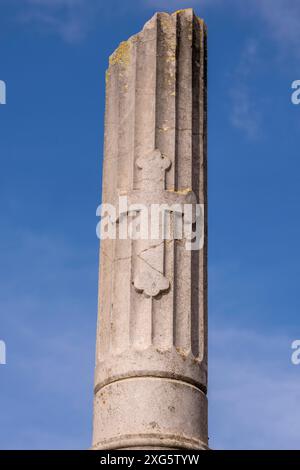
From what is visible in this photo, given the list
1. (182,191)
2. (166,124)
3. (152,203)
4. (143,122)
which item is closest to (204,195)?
(182,191)

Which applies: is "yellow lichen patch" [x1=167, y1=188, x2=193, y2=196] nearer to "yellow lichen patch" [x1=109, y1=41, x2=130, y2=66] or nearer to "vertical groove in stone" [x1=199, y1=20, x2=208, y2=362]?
"vertical groove in stone" [x1=199, y1=20, x2=208, y2=362]

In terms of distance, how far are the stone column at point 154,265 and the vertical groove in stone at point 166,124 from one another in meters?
0.01

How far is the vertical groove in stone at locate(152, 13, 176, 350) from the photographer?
44.3ft

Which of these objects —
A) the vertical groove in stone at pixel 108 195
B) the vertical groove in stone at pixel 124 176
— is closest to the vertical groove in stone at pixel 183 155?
the vertical groove in stone at pixel 124 176

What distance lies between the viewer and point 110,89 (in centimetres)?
1521

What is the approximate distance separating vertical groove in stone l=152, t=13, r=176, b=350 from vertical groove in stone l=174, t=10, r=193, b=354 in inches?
3.2

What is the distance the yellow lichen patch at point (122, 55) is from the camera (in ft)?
49.9

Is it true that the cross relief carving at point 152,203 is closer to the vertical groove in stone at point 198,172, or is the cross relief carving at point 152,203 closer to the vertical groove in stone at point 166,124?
the vertical groove in stone at point 166,124

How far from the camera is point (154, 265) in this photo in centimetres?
1380

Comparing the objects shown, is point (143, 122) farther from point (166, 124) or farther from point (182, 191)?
point (182, 191)

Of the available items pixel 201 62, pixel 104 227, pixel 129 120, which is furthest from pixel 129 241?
pixel 201 62
